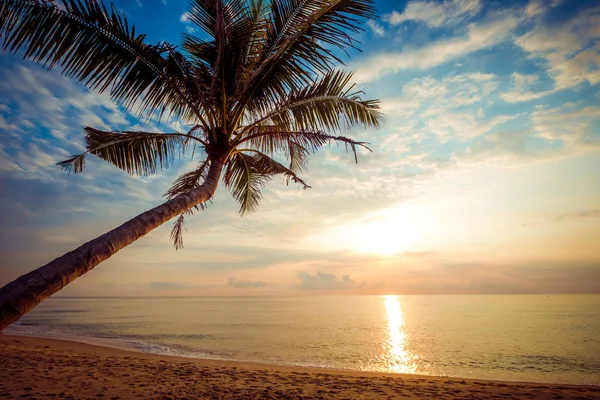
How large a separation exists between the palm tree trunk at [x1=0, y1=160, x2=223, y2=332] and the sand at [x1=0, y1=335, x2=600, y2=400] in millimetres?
4694

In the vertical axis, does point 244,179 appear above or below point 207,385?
above

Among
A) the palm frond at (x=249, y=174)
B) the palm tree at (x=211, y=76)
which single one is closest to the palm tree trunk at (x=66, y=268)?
the palm tree at (x=211, y=76)

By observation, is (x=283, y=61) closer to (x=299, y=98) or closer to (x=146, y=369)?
(x=299, y=98)

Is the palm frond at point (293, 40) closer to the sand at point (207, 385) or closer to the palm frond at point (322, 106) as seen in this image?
the palm frond at point (322, 106)

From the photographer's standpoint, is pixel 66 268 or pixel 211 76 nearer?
pixel 66 268

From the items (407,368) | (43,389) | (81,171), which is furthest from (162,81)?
(407,368)

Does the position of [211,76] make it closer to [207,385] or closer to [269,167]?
[269,167]

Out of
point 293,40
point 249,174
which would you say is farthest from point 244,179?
point 293,40

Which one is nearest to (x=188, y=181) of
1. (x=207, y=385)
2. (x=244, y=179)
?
(x=244, y=179)

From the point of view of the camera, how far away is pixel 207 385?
7965 millimetres

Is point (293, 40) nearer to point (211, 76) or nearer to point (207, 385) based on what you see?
point (211, 76)

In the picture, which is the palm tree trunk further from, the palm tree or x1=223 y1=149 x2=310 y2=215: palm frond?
x1=223 y1=149 x2=310 y2=215: palm frond

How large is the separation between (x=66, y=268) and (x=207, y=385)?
21.0 ft

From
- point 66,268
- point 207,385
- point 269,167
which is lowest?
point 207,385
